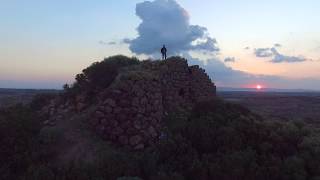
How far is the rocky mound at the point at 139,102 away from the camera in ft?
55.0

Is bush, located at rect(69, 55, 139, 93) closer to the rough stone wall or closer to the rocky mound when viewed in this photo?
the rocky mound

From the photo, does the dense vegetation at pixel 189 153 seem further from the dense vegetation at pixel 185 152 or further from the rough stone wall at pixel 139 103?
the rough stone wall at pixel 139 103

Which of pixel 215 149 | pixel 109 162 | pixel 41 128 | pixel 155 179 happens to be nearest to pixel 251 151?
pixel 215 149

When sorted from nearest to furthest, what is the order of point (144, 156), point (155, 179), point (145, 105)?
point (155, 179) < point (144, 156) < point (145, 105)

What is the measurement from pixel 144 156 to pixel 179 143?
53.0 inches

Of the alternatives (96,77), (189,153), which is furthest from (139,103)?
(96,77)

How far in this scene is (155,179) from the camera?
1454 cm

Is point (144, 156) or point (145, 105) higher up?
point (145, 105)

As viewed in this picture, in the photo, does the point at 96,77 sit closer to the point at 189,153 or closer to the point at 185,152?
the point at 185,152

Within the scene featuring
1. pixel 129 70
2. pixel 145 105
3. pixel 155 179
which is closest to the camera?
pixel 155 179

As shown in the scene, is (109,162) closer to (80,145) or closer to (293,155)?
(80,145)

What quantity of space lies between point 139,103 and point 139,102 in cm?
4

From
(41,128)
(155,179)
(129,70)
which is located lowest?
(155,179)

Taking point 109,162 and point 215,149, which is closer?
Result: point 109,162
